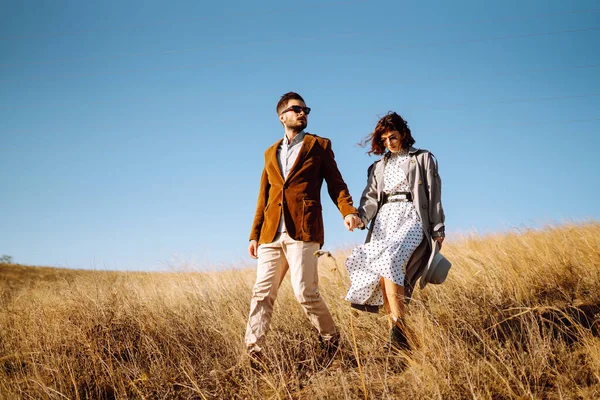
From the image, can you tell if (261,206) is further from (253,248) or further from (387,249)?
(387,249)

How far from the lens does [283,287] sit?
6.19 metres

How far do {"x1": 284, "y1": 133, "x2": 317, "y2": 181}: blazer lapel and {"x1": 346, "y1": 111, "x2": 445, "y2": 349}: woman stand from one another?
1.94ft

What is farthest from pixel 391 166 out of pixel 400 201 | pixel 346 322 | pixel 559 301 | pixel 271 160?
pixel 559 301

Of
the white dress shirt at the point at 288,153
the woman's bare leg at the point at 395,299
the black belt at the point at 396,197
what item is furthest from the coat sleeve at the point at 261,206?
the woman's bare leg at the point at 395,299

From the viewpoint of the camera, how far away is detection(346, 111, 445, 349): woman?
10.3ft

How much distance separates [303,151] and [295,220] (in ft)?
2.03

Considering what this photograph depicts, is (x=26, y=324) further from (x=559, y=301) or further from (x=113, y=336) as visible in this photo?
(x=559, y=301)

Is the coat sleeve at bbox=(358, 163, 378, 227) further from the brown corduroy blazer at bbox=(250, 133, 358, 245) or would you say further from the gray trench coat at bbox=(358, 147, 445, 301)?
the brown corduroy blazer at bbox=(250, 133, 358, 245)

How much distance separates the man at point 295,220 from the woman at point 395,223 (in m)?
0.30

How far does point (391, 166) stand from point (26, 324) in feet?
15.5

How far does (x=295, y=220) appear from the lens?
327 centimetres

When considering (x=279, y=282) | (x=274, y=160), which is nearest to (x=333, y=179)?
(x=274, y=160)

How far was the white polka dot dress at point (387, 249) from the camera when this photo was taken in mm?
3145

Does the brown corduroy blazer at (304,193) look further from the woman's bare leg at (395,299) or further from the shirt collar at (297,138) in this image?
the woman's bare leg at (395,299)
